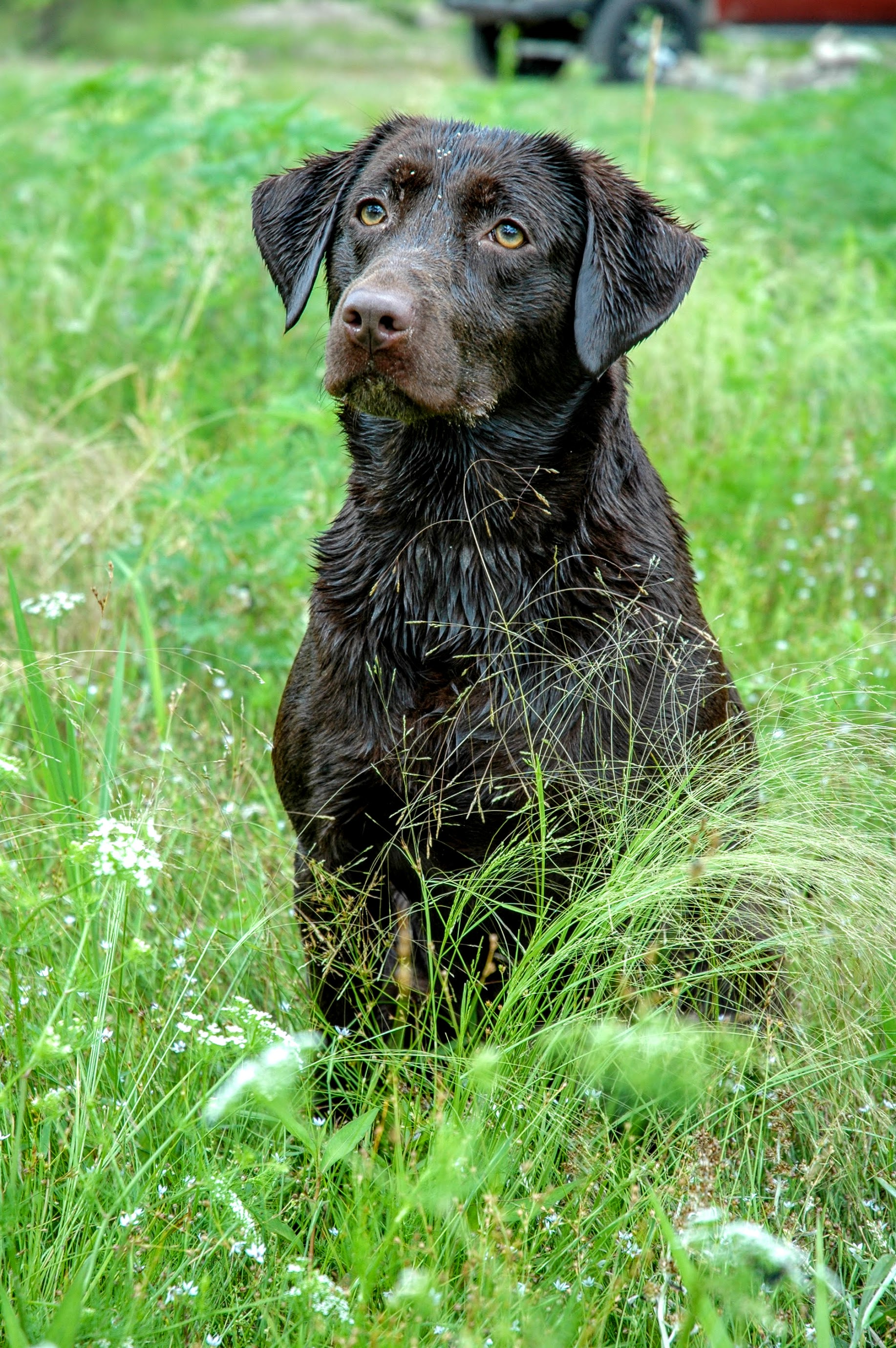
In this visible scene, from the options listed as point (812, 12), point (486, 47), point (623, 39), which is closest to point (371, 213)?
point (623, 39)

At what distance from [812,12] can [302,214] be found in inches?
532

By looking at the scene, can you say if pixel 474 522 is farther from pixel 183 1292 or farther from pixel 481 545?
pixel 183 1292

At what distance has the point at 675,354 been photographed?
4914 mm

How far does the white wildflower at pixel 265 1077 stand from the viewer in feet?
5.44

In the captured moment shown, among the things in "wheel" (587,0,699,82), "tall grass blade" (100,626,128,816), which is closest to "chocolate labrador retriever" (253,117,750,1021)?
"tall grass blade" (100,626,128,816)

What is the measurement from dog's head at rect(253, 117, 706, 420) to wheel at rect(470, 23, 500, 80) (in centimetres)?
1230

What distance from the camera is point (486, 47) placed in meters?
14.1

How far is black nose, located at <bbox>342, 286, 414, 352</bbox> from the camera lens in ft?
7.91

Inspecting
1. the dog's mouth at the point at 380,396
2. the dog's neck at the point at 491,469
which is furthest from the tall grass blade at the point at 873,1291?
the dog's mouth at the point at 380,396

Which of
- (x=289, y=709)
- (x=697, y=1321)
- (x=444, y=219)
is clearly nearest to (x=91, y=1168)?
(x=697, y=1321)

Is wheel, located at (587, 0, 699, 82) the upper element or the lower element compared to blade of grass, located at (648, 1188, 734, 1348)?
upper

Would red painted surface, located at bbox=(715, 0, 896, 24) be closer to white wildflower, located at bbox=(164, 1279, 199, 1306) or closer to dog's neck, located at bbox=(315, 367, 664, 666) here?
dog's neck, located at bbox=(315, 367, 664, 666)

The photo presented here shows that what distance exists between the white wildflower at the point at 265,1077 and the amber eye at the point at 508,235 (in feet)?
5.33

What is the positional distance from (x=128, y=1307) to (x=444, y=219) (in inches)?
79.4
